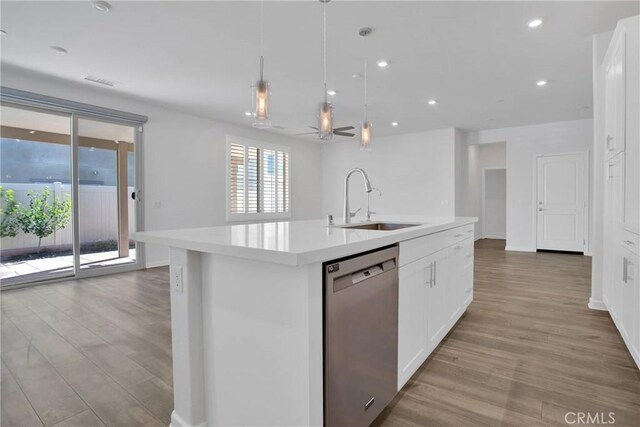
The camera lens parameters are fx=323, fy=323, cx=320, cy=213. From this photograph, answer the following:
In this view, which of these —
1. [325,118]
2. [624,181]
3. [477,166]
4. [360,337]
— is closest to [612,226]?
[624,181]

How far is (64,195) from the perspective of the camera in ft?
14.8

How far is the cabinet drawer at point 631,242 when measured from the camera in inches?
73.9

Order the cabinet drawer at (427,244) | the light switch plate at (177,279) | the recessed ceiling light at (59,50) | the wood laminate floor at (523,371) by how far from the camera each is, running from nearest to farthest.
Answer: the light switch plate at (177,279) < the wood laminate floor at (523,371) < the cabinet drawer at (427,244) < the recessed ceiling light at (59,50)

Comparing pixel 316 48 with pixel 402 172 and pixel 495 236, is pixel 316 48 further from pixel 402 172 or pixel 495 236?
pixel 495 236

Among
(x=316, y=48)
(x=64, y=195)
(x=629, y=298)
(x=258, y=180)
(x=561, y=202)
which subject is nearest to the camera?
(x=629, y=298)

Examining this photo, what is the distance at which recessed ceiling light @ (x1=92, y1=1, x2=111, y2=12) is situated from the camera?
2557mm

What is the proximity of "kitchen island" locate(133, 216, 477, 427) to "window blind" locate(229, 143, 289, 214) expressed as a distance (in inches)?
205

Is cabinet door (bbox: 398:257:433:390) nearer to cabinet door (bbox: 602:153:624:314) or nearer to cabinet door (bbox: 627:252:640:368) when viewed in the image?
cabinet door (bbox: 627:252:640:368)

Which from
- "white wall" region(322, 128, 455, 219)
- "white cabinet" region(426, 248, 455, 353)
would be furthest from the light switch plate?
"white wall" region(322, 128, 455, 219)

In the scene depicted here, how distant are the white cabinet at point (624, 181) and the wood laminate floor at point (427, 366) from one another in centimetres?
31

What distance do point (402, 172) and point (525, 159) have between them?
2612 millimetres

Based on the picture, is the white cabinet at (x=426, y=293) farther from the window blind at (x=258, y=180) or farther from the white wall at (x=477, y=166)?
the white wall at (x=477, y=166)

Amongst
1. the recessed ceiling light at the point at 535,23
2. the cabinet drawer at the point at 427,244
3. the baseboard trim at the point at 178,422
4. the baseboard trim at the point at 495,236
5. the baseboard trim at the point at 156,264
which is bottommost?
the baseboard trim at the point at 178,422

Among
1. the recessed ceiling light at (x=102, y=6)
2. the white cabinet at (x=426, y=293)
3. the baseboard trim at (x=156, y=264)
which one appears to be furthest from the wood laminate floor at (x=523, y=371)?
the baseboard trim at (x=156, y=264)
